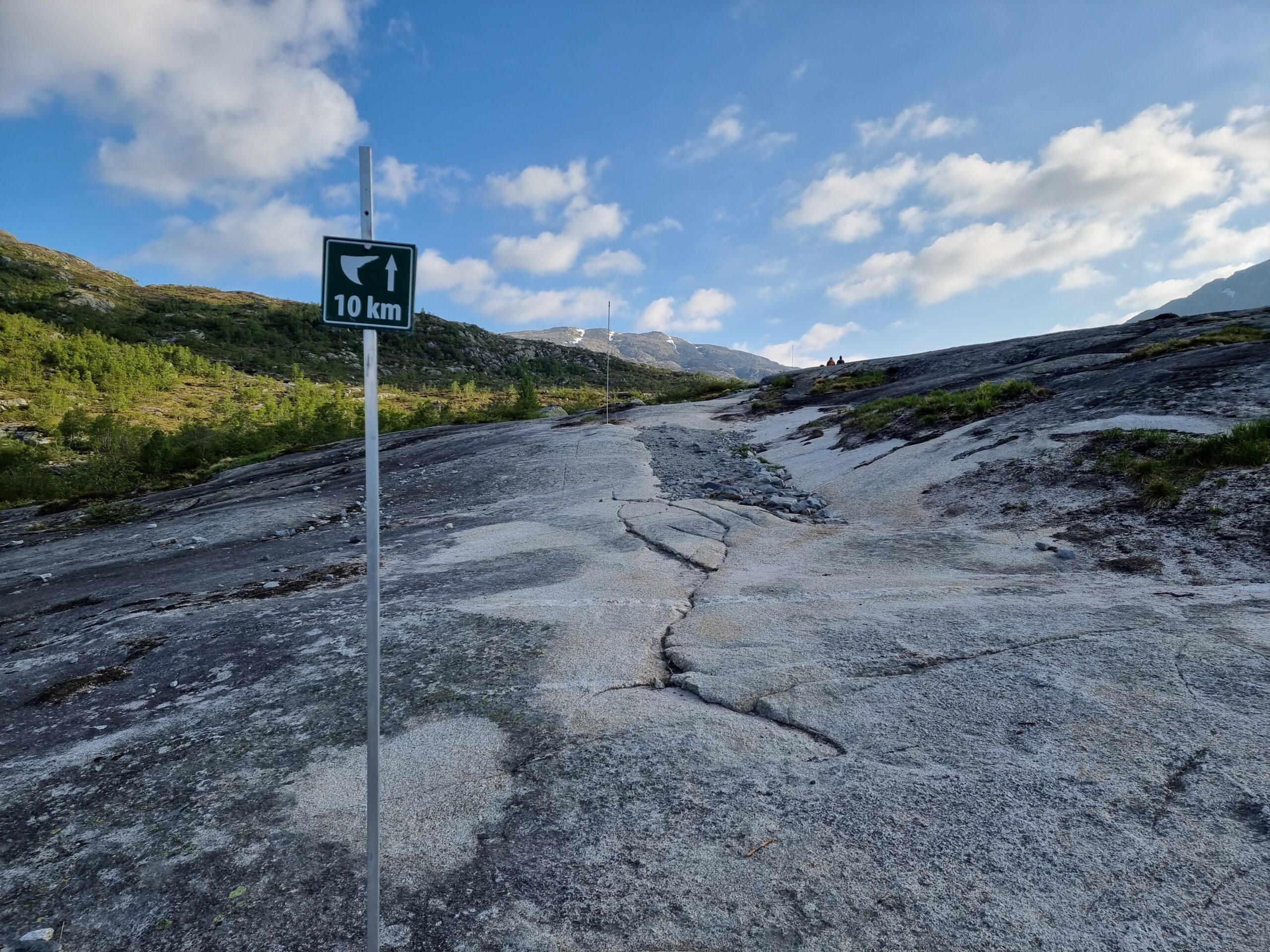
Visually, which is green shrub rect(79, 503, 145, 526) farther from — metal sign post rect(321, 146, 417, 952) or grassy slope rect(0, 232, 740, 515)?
metal sign post rect(321, 146, 417, 952)

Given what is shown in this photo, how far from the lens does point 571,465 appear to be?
1553cm

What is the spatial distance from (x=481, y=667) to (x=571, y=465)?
35.5ft

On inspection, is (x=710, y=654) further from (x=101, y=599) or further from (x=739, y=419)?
(x=739, y=419)

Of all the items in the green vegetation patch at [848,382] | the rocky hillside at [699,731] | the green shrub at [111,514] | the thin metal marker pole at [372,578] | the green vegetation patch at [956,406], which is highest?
the green vegetation patch at [848,382]

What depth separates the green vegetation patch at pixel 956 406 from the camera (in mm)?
14328

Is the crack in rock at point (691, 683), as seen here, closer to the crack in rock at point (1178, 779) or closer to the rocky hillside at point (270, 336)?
the crack in rock at point (1178, 779)

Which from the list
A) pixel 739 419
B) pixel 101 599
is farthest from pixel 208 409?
pixel 101 599

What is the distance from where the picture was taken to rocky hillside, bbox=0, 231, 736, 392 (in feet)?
290

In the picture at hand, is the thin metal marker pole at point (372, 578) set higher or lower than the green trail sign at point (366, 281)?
lower

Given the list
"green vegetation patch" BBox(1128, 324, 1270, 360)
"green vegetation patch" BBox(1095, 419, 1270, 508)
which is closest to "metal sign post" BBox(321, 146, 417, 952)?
"green vegetation patch" BBox(1095, 419, 1270, 508)

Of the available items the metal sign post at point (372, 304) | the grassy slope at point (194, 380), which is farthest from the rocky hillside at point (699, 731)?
the grassy slope at point (194, 380)

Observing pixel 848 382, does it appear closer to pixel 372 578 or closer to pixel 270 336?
pixel 372 578

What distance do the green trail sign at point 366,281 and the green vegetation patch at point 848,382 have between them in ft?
86.5

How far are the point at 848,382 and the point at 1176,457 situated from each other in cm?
2210
